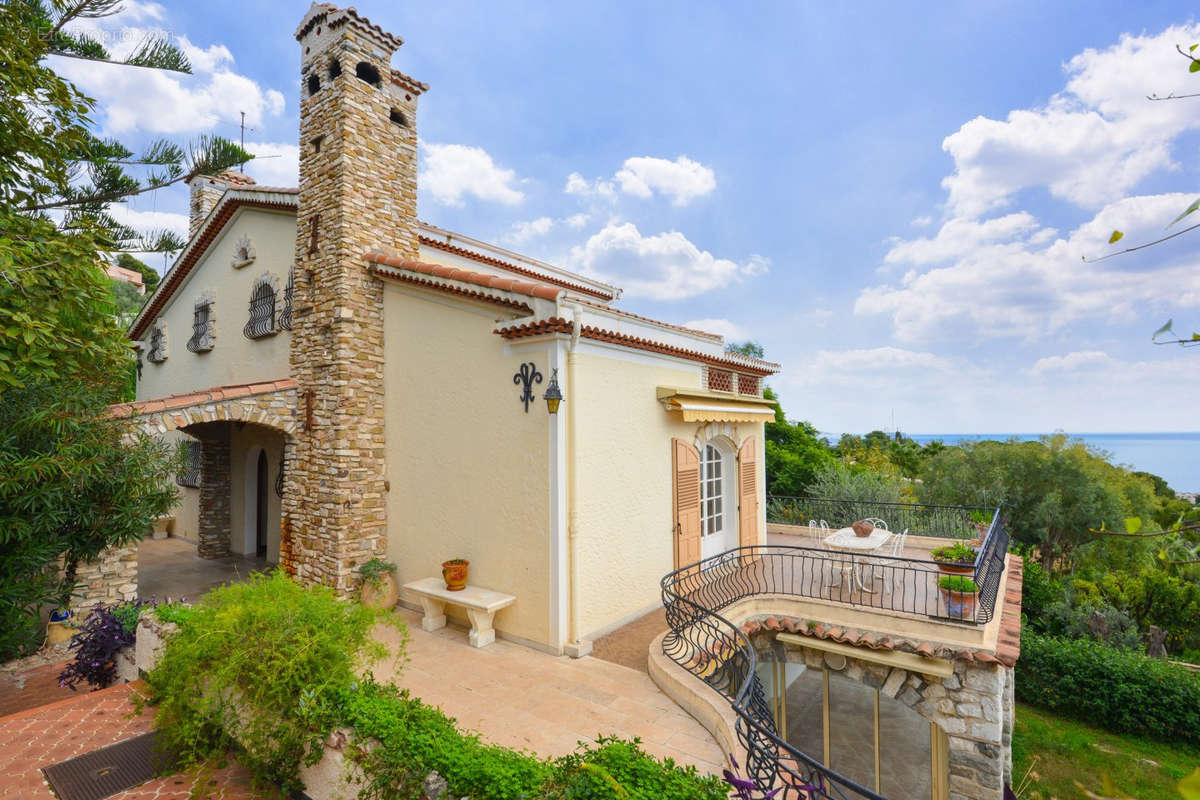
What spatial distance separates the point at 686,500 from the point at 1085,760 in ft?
36.2

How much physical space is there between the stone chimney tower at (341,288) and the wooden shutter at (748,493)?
7.83 metres

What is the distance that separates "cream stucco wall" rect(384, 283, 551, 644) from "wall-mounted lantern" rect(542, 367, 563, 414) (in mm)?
262

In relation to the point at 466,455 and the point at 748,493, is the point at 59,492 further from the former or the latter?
the point at 748,493

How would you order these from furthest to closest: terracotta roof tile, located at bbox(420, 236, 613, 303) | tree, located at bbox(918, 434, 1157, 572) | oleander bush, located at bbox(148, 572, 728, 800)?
1. tree, located at bbox(918, 434, 1157, 572)
2. terracotta roof tile, located at bbox(420, 236, 613, 303)
3. oleander bush, located at bbox(148, 572, 728, 800)

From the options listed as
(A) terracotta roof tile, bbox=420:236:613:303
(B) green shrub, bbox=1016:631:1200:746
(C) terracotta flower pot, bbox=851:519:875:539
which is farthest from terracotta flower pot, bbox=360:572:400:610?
(B) green shrub, bbox=1016:631:1200:746

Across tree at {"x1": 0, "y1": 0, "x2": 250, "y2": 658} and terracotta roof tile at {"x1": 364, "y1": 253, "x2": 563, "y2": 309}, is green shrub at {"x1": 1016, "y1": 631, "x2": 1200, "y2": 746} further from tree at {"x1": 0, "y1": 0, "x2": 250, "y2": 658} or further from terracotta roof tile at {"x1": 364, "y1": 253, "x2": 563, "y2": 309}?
tree at {"x1": 0, "y1": 0, "x2": 250, "y2": 658}

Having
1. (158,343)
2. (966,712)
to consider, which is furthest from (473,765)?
(158,343)

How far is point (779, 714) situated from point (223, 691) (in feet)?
33.9

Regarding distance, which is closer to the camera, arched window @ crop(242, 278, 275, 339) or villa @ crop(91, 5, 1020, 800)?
villa @ crop(91, 5, 1020, 800)

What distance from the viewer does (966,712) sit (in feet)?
28.6

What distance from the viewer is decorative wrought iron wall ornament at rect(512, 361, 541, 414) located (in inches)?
331

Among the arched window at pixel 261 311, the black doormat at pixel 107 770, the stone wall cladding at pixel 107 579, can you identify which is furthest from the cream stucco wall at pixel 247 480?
the black doormat at pixel 107 770

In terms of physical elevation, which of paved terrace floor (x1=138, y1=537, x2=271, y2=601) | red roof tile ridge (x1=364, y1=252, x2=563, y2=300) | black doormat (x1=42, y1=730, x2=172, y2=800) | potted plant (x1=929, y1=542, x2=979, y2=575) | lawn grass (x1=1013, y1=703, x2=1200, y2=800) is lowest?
lawn grass (x1=1013, y1=703, x2=1200, y2=800)

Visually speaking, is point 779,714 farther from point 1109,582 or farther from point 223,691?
point 1109,582
